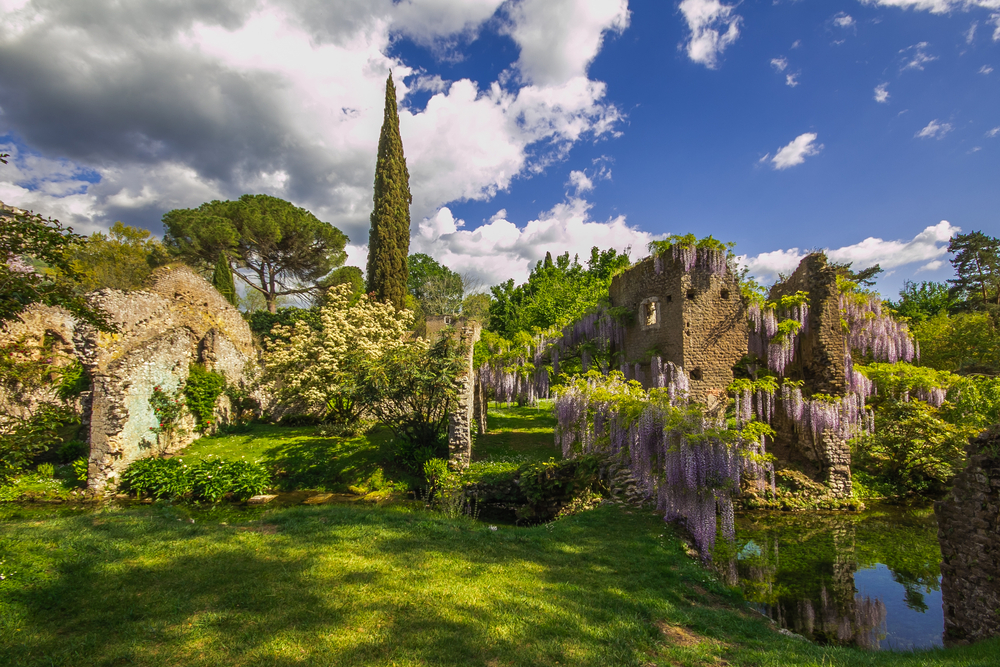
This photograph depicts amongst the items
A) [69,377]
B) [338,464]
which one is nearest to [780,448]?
[338,464]

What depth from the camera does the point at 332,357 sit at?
1365cm

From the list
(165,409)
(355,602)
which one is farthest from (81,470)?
(355,602)

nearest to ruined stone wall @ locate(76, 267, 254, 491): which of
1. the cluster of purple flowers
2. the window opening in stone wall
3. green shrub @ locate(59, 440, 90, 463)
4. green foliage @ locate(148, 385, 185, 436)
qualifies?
green foliage @ locate(148, 385, 185, 436)

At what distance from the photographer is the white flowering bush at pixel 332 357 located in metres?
13.3

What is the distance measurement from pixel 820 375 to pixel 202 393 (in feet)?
59.3

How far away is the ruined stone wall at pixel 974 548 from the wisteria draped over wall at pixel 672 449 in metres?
2.37

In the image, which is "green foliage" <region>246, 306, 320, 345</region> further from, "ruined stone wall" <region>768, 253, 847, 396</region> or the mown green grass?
"ruined stone wall" <region>768, 253, 847, 396</region>

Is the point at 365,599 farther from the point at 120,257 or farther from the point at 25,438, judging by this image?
the point at 120,257

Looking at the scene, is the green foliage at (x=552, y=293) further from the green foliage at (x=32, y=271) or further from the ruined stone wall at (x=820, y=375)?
the green foliage at (x=32, y=271)

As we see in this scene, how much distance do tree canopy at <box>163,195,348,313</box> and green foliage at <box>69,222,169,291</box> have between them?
4.44m

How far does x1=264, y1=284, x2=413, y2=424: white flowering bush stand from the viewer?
1334cm

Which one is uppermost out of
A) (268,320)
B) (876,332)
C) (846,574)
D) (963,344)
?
→ (268,320)

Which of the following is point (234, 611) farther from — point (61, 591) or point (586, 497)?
point (586, 497)

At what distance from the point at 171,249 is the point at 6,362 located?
2664 centimetres
